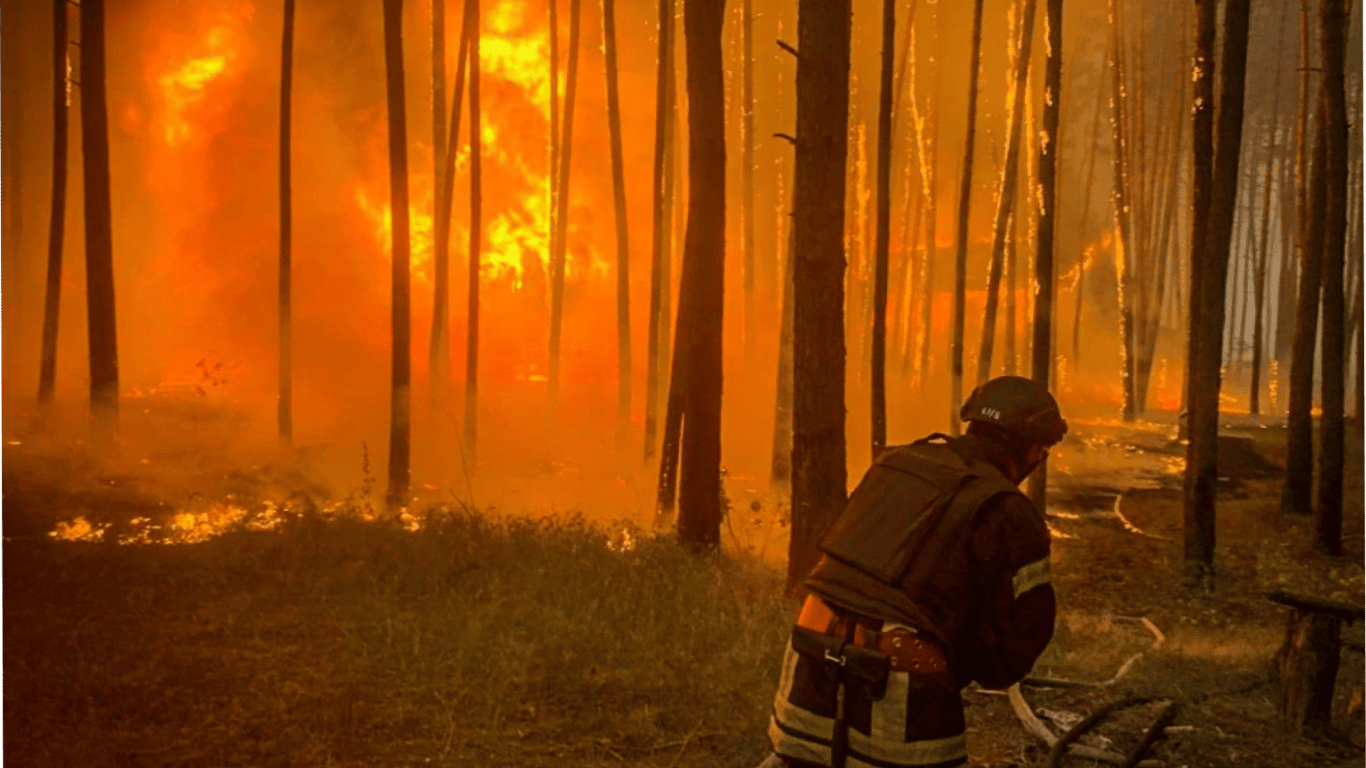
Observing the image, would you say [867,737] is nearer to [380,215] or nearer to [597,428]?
[597,428]

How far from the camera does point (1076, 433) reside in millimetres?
27250

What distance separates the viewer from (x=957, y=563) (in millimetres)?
2777

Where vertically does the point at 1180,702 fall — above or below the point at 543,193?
below

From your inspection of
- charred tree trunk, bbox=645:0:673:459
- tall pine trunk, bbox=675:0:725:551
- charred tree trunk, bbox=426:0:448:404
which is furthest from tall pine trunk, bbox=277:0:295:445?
tall pine trunk, bbox=675:0:725:551

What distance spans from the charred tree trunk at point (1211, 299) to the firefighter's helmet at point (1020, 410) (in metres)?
9.19

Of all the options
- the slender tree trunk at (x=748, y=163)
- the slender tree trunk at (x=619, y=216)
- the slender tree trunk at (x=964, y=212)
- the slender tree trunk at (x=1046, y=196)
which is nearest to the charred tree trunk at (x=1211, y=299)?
the slender tree trunk at (x=1046, y=196)

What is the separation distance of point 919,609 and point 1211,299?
1012 centimetres

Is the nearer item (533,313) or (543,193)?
(543,193)

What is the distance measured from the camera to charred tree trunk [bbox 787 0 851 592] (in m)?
7.99

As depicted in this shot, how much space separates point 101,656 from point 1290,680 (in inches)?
296

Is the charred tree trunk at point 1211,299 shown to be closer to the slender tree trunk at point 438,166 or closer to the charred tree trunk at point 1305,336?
the charred tree trunk at point 1305,336

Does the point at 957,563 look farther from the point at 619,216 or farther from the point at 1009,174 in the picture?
the point at 619,216

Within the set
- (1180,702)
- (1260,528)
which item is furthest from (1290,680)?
(1260,528)

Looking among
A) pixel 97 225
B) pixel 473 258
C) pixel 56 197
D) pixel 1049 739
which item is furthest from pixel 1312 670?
pixel 56 197
